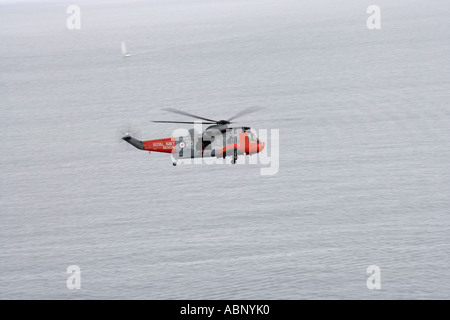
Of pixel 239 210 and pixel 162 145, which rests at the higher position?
pixel 162 145

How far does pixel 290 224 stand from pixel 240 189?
15375mm

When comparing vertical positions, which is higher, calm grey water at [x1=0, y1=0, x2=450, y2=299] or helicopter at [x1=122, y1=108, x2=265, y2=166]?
helicopter at [x1=122, y1=108, x2=265, y2=166]

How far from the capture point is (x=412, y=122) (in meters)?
146

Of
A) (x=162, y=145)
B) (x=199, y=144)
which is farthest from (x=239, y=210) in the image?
(x=162, y=145)

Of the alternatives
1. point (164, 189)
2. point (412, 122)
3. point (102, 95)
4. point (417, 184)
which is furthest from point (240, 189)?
point (102, 95)

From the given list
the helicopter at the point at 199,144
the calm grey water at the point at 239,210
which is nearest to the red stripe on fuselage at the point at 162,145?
the helicopter at the point at 199,144

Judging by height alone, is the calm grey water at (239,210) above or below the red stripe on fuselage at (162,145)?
below

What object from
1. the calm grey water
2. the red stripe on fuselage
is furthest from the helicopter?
the calm grey water

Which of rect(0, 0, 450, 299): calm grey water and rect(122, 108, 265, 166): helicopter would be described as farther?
rect(0, 0, 450, 299): calm grey water

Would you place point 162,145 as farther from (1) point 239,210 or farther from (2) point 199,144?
(1) point 239,210

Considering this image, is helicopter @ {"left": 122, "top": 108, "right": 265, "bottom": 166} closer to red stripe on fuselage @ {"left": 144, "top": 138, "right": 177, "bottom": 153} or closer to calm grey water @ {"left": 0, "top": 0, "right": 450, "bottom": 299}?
red stripe on fuselage @ {"left": 144, "top": 138, "right": 177, "bottom": 153}

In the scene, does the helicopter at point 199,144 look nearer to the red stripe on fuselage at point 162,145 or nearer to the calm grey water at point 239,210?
the red stripe on fuselage at point 162,145

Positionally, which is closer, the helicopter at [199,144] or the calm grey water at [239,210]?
the helicopter at [199,144]
